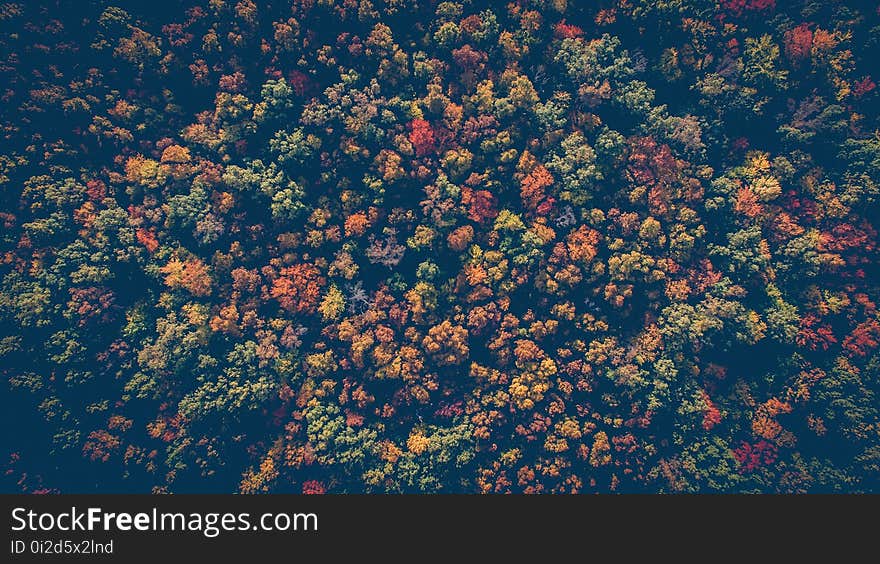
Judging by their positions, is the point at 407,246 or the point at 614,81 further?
the point at 407,246

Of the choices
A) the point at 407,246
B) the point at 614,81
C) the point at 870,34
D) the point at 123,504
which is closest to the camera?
the point at 123,504

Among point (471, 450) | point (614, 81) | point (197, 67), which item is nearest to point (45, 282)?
point (197, 67)

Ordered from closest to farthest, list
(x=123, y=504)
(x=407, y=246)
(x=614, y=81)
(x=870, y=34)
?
1. (x=123, y=504)
2. (x=870, y=34)
3. (x=614, y=81)
4. (x=407, y=246)

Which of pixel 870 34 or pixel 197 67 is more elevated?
pixel 197 67

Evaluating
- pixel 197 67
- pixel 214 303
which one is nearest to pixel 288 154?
pixel 197 67

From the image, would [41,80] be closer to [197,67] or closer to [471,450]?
[197,67]

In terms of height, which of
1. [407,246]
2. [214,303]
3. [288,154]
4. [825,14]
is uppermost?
[825,14]
